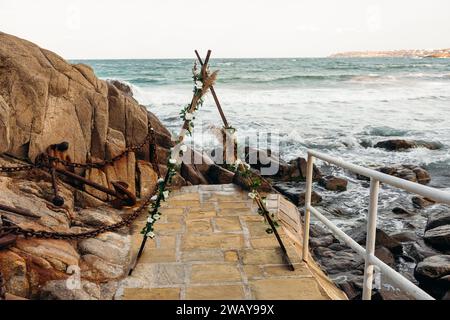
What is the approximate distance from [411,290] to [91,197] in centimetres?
447

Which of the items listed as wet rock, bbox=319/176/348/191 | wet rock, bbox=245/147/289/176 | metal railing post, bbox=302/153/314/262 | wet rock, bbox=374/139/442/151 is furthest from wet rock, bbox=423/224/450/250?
wet rock, bbox=374/139/442/151

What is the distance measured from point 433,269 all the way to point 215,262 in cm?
317

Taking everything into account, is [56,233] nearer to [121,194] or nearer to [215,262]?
[215,262]

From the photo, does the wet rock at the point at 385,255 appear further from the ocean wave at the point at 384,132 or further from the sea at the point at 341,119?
the ocean wave at the point at 384,132

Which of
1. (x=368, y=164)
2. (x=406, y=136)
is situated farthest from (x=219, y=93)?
(x=368, y=164)

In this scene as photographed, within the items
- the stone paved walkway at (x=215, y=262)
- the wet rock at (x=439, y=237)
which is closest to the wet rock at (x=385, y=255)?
the wet rock at (x=439, y=237)

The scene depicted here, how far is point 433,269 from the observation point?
553 cm

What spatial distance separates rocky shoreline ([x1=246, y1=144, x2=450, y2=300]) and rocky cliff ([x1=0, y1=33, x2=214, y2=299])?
2.93m

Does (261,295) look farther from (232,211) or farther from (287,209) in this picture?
(287,209)

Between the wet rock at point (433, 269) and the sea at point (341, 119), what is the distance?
7.00 feet

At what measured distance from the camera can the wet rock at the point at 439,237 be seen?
676 centimetres

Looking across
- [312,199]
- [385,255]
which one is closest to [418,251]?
[385,255]

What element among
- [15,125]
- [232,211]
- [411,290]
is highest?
[15,125]

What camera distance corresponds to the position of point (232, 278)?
13.0 feet
